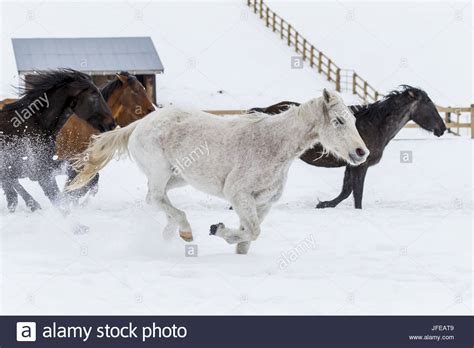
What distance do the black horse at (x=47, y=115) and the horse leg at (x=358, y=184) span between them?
10.6 feet

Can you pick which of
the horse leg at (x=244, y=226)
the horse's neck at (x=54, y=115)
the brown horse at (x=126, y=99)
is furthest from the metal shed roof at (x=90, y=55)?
the horse leg at (x=244, y=226)

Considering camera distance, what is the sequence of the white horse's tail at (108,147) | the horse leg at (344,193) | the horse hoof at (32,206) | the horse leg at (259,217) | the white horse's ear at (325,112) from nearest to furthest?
the white horse's ear at (325,112), the horse leg at (259,217), the white horse's tail at (108,147), the horse hoof at (32,206), the horse leg at (344,193)

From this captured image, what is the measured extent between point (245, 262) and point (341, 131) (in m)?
1.31

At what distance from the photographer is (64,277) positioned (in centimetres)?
648

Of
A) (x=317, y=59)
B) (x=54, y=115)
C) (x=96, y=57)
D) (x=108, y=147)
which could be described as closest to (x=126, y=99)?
(x=54, y=115)

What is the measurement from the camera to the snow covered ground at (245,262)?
5.91 metres

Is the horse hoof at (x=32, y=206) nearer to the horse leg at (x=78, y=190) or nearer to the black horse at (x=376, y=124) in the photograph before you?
the horse leg at (x=78, y=190)

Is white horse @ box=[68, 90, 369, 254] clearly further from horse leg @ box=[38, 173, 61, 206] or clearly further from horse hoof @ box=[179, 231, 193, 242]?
horse leg @ box=[38, 173, 61, 206]

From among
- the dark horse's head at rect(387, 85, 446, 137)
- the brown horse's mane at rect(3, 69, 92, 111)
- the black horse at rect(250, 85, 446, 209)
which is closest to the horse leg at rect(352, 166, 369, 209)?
the black horse at rect(250, 85, 446, 209)

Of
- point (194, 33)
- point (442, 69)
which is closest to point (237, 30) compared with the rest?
point (194, 33)

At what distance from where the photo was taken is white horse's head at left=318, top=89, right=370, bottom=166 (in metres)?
6.90

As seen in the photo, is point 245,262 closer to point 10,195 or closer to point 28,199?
point 28,199

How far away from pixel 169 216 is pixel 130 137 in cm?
84

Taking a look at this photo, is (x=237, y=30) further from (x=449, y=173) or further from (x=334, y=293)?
(x=334, y=293)
